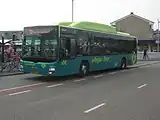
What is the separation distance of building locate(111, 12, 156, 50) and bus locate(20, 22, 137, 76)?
7076cm

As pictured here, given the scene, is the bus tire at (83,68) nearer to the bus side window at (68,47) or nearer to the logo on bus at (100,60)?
the logo on bus at (100,60)

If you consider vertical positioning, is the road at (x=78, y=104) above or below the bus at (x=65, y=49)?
below

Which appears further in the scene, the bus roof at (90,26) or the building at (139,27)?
the building at (139,27)

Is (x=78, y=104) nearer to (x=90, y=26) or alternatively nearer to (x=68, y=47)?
(x=68, y=47)

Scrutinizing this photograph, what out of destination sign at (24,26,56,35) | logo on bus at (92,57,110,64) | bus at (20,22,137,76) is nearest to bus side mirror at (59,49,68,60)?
bus at (20,22,137,76)

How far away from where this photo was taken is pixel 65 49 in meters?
17.0

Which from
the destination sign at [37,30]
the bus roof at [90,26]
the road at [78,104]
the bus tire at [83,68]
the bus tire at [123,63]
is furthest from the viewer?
the bus tire at [123,63]

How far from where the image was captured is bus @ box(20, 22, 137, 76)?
650 inches

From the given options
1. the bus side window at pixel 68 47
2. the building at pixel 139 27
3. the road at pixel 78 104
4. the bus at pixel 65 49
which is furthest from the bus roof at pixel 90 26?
the building at pixel 139 27

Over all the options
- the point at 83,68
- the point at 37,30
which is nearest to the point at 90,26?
the point at 83,68

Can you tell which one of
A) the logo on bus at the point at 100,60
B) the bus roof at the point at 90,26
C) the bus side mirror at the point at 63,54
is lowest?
the logo on bus at the point at 100,60

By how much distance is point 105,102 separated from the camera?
10.3m

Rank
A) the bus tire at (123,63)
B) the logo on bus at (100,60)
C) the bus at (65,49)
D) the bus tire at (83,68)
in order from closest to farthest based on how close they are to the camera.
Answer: the bus at (65,49)
the bus tire at (83,68)
the logo on bus at (100,60)
the bus tire at (123,63)

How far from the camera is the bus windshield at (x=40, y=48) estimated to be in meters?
16.5
